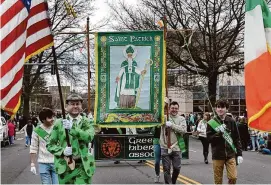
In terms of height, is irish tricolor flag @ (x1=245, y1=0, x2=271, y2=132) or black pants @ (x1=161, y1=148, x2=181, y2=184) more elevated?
irish tricolor flag @ (x1=245, y1=0, x2=271, y2=132)

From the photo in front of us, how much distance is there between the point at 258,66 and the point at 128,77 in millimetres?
7388

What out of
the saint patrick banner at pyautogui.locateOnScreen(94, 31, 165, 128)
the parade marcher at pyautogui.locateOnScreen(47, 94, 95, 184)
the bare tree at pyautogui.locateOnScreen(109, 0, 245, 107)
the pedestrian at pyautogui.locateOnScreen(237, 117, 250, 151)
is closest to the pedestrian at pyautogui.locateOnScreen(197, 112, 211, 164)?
the saint patrick banner at pyautogui.locateOnScreen(94, 31, 165, 128)

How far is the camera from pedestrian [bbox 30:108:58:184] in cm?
952

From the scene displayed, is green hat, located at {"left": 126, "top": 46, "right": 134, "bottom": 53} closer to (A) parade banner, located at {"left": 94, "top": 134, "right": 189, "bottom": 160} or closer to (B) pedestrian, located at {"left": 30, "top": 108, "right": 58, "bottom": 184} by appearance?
(B) pedestrian, located at {"left": 30, "top": 108, "right": 58, "bottom": 184}

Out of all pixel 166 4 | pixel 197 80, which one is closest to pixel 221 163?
pixel 166 4

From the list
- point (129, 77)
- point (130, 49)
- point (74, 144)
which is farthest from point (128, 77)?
point (74, 144)

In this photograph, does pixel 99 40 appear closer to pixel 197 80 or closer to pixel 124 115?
pixel 124 115

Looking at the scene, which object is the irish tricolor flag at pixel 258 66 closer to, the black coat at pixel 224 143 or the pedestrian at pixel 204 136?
the black coat at pixel 224 143

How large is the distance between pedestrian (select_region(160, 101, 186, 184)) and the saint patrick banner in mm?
1671

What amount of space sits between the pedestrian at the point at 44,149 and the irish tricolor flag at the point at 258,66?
13.7 ft

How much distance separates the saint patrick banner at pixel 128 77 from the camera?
1356cm

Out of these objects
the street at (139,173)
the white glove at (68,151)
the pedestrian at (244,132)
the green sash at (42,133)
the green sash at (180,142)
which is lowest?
the street at (139,173)

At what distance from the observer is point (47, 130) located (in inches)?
386

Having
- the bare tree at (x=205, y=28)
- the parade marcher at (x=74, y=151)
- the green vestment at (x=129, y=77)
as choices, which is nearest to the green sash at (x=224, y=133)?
the parade marcher at (x=74, y=151)
